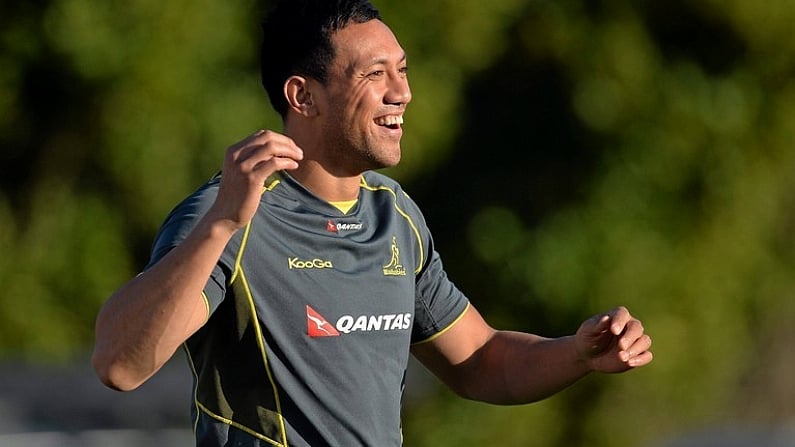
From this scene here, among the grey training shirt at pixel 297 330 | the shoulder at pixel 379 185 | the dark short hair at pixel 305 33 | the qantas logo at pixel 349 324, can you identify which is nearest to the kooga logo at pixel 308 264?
the grey training shirt at pixel 297 330

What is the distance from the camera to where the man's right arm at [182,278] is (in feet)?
12.9

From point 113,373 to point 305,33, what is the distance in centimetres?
116

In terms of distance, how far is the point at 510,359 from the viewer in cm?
506

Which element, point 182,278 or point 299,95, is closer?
point 182,278

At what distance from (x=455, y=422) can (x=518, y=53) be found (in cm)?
222

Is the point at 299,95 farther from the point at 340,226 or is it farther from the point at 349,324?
the point at 349,324

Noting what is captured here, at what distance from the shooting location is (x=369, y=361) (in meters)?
4.51

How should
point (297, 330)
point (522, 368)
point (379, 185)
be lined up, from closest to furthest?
1. point (297, 330)
2. point (379, 185)
3. point (522, 368)

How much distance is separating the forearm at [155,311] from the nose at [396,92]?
2.84ft

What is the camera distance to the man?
397 centimetres

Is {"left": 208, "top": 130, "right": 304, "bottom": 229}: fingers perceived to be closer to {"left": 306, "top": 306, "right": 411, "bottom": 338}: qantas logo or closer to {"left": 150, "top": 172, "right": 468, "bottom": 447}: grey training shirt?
{"left": 150, "top": 172, "right": 468, "bottom": 447}: grey training shirt

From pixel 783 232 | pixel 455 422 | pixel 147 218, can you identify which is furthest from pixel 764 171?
pixel 147 218

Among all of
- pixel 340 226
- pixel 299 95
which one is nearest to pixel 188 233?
pixel 340 226

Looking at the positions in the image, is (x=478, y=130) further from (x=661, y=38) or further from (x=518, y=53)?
(x=661, y=38)
